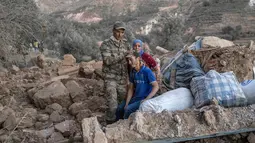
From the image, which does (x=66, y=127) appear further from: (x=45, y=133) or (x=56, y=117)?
(x=56, y=117)

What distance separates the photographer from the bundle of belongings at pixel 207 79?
136 inches

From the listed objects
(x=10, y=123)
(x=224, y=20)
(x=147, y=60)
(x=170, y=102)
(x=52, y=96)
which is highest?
(x=147, y=60)

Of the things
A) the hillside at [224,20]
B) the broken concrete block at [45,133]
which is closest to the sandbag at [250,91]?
the broken concrete block at [45,133]

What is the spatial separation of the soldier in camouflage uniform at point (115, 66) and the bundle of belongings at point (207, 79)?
654 mm

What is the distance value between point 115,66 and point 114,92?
1.30 ft

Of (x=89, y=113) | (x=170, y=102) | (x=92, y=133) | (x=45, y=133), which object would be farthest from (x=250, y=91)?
(x=45, y=133)

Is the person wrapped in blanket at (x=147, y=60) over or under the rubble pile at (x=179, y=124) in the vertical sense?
over

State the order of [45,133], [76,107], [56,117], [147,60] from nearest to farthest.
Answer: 1. [147,60]
2. [45,133]
3. [56,117]
4. [76,107]

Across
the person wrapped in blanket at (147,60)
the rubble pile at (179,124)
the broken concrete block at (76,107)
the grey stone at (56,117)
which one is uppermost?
the person wrapped in blanket at (147,60)

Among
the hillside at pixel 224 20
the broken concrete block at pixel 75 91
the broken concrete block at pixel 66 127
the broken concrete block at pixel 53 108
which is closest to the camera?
the broken concrete block at pixel 66 127

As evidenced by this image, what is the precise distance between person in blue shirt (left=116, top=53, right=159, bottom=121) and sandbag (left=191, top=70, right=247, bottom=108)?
1.72 ft

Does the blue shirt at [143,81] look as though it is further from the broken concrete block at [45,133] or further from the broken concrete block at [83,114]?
the broken concrete block at [45,133]

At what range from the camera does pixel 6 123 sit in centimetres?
516

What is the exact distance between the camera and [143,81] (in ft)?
12.8
